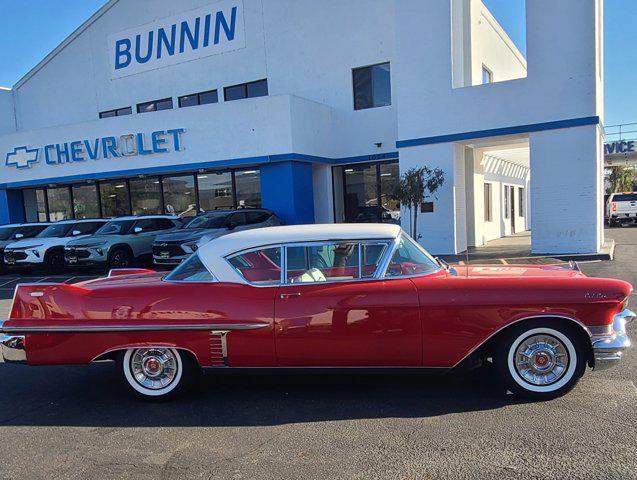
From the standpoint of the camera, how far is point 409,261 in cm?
420

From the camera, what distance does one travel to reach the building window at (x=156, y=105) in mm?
20422

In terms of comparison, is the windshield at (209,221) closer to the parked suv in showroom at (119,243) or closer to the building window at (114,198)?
the parked suv in showroom at (119,243)

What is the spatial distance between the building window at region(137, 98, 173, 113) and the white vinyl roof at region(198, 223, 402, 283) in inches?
698

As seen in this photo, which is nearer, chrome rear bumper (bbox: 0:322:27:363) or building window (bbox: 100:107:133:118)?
chrome rear bumper (bbox: 0:322:27:363)

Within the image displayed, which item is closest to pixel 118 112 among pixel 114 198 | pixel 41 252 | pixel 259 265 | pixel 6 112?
pixel 114 198

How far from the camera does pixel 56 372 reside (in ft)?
17.3

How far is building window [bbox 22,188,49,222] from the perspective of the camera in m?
21.8

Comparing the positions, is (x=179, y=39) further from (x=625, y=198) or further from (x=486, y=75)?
(x=625, y=198)

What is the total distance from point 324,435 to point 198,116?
14855 millimetres

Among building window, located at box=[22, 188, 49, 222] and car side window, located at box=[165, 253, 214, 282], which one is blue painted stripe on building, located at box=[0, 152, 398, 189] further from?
car side window, located at box=[165, 253, 214, 282]

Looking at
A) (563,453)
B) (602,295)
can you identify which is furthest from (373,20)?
(563,453)

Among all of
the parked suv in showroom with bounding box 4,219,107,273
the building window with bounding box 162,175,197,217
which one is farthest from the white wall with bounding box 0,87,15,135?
the parked suv in showroom with bounding box 4,219,107,273

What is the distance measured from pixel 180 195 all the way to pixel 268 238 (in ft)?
50.0

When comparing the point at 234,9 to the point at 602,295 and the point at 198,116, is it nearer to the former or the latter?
the point at 198,116
